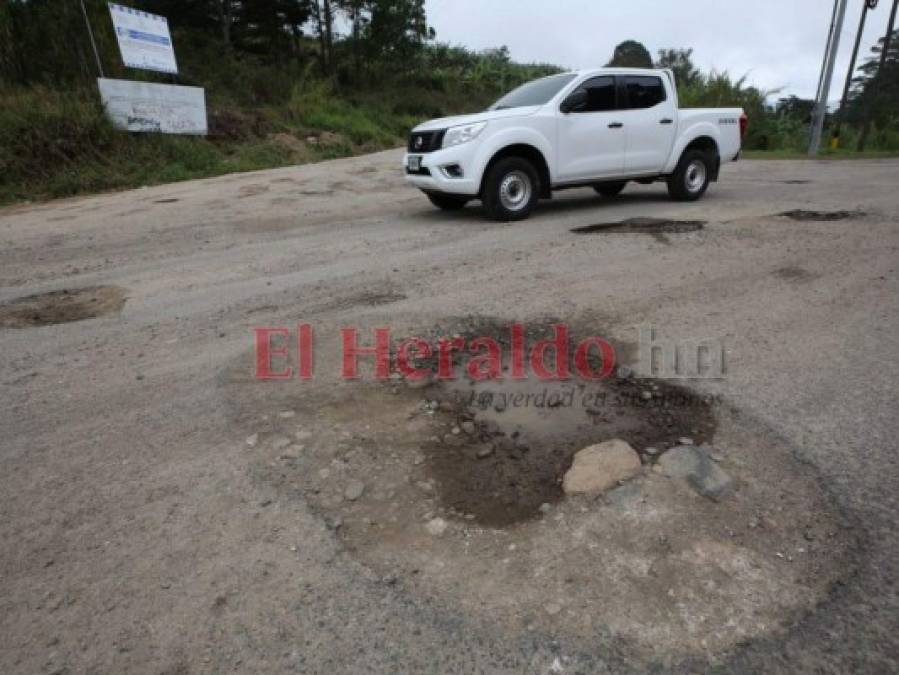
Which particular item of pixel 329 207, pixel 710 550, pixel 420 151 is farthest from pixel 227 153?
pixel 710 550

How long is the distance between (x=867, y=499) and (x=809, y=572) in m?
0.57

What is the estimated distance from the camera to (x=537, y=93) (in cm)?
768

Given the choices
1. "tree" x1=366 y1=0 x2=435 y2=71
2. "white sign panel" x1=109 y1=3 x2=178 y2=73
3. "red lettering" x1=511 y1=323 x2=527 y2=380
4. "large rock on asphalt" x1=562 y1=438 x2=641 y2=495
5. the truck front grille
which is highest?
"tree" x1=366 y1=0 x2=435 y2=71

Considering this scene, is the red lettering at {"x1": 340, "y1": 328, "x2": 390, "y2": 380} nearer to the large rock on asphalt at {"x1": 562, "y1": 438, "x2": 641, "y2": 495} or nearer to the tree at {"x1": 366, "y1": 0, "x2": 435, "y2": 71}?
the large rock on asphalt at {"x1": 562, "y1": 438, "x2": 641, "y2": 495}

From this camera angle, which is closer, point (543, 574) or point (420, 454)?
point (543, 574)

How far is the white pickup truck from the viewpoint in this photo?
7.12 m

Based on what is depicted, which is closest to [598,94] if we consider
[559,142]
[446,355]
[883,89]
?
[559,142]

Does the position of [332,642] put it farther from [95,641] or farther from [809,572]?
[809,572]

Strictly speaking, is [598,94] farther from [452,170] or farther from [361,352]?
[361,352]

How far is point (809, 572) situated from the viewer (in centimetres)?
197

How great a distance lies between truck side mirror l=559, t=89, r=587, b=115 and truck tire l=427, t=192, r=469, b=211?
5.59 ft

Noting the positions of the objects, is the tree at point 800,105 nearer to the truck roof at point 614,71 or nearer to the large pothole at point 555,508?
the truck roof at point 614,71

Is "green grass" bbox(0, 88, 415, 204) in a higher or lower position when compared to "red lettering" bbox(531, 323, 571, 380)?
higher

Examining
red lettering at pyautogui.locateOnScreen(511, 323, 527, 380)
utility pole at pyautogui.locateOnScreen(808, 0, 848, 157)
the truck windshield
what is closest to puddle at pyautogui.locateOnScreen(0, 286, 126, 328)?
red lettering at pyautogui.locateOnScreen(511, 323, 527, 380)
